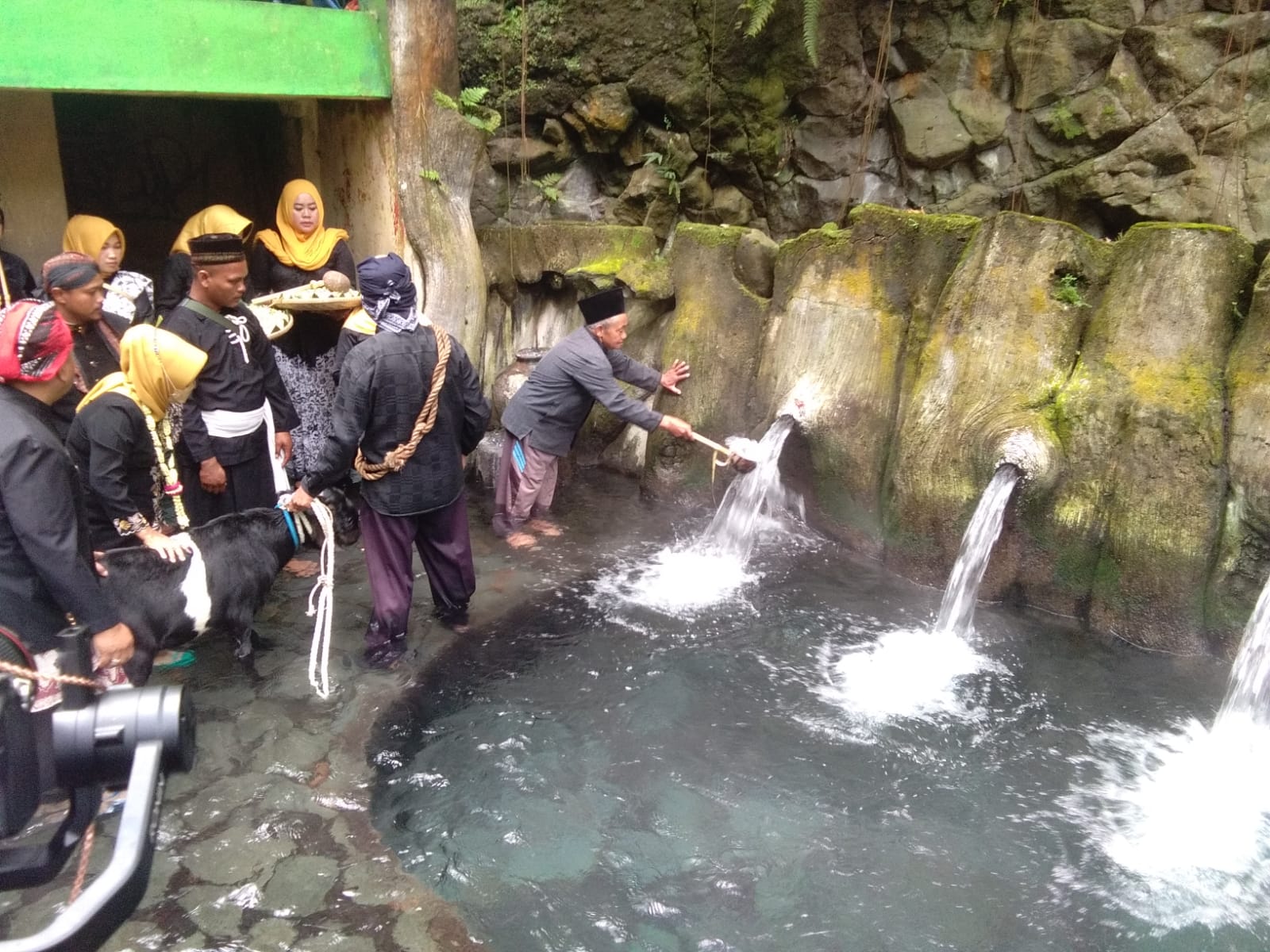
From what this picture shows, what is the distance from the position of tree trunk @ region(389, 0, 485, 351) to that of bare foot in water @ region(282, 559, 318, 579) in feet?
6.73

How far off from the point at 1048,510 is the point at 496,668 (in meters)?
2.99

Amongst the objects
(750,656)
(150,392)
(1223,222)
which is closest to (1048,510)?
(750,656)

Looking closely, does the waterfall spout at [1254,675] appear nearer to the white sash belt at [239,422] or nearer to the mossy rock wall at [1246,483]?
the mossy rock wall at [1246,483]

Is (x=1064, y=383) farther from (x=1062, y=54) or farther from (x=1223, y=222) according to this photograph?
(x=1062, y=54)

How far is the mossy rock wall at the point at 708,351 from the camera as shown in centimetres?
643

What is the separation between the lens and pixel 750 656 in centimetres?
469

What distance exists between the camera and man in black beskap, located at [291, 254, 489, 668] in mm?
4129

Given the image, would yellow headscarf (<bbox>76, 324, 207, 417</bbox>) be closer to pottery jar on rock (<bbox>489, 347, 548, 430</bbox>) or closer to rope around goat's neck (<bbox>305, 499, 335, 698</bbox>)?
rope around goat's neck (<bbox>305, 499, 335, 698</bbox>)

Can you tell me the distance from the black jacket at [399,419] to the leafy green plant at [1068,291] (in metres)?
3.13

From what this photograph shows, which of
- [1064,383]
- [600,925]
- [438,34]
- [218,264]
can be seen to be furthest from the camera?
[438,34]

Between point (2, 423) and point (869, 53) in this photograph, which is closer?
point (2, 423)

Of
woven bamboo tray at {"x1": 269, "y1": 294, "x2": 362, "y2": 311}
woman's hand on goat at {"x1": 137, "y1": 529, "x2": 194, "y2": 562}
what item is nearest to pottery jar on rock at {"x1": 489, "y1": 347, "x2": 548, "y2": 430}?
woven bamboo tray at {"x1": 269, "y1": 294, "x2": 362, "y2": 311}

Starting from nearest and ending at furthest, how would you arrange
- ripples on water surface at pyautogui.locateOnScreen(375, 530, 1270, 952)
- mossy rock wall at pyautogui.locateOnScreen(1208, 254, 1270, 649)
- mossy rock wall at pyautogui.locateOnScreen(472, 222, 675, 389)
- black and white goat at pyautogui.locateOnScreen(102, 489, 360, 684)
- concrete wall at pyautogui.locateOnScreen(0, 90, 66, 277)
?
ripples on water surface at pyautogui.locateOnScreen(375, 530, 1270, 952) → black and white goat at pyautogui.locateOnScreen(102, 489, 360, 684) → mossy rock wall at pyautogui.locateOnScreen(1208, 254, 1270, 649) → concrete wall at pyautogui.locateOnScreen(0, 90, 66, 277) → mossy rock wall at pyautogui.locateOnScreen(472, 222, 675, 389)

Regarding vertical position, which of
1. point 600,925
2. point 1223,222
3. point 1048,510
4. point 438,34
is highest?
point 438,34
